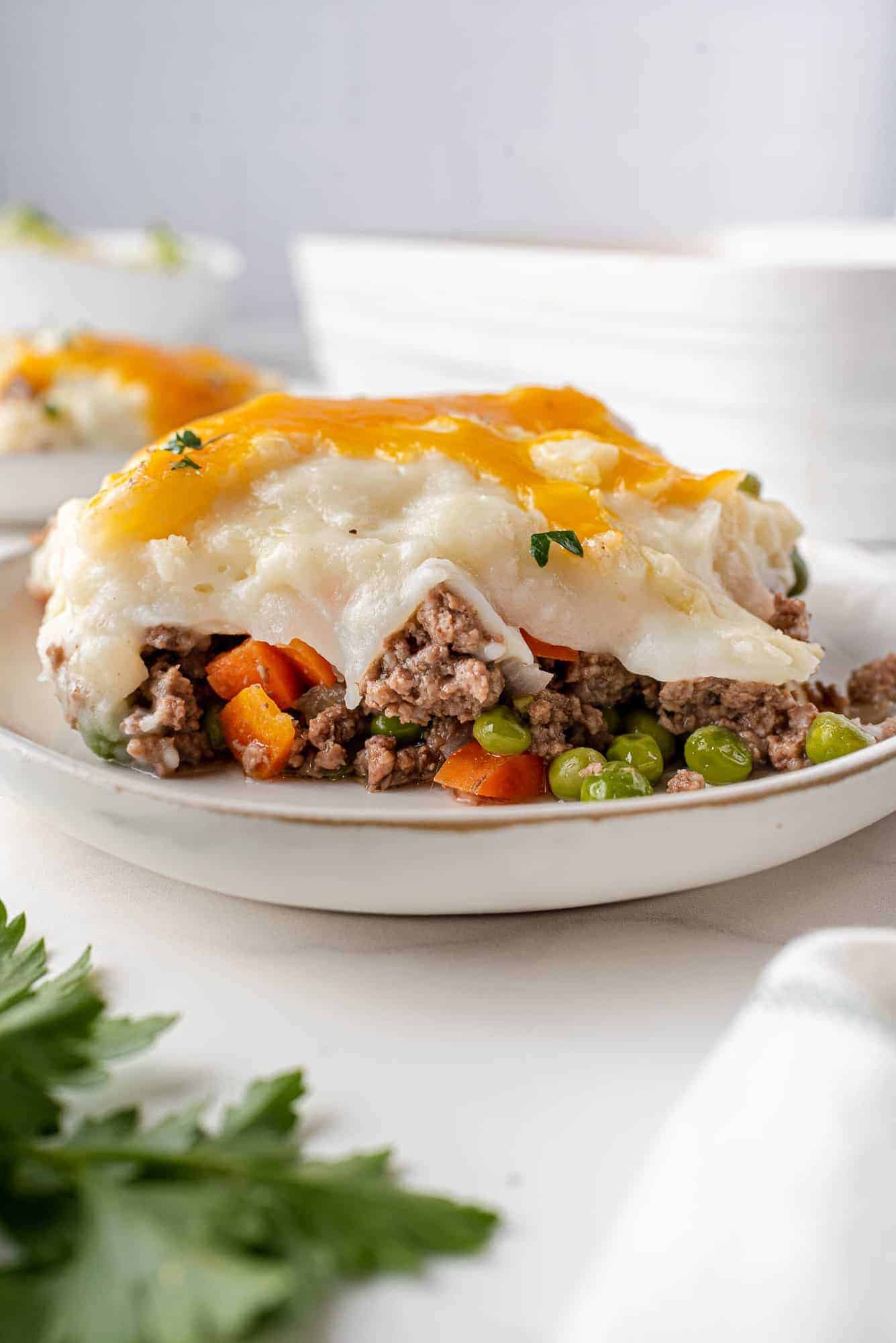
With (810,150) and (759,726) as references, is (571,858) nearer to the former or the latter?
(759,726)

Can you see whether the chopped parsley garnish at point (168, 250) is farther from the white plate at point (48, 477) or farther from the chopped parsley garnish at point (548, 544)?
the chopped parsley garnish at point (548, 544)

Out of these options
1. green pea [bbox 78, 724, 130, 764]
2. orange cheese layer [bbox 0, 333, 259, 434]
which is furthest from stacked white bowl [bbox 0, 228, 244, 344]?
green pea [bbox 78, 724, 130, 764]

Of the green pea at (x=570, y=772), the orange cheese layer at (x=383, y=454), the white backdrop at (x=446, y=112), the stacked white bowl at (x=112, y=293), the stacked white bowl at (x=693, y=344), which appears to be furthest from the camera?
the white backdrop at (x=446, y=112)

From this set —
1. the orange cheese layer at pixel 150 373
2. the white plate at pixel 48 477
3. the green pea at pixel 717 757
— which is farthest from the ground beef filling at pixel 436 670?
the orange cheese layer at pixel 150 373

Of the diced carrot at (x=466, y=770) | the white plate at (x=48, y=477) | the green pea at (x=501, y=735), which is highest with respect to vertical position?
the green pea at (x=501, y=735)

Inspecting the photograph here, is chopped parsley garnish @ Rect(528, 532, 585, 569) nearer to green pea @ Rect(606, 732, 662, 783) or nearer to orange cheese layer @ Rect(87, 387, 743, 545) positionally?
orange cheese layer @ Rect(87, 387, 743, 545)

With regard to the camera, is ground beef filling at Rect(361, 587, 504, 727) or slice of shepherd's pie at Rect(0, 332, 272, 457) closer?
ground beef filling at Rect(361, 587, 504, 727)

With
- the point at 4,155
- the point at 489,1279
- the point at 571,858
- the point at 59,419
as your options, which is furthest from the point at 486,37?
the point at 489,1279
